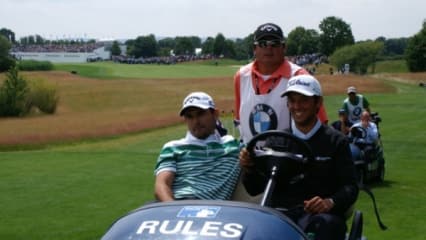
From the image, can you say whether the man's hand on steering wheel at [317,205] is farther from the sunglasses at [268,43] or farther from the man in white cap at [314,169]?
the sunglasses at [268,43]

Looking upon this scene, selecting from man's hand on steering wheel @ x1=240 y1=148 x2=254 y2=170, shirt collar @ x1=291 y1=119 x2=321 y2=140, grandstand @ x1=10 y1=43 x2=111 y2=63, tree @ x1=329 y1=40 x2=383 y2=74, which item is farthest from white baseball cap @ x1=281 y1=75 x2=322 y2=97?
grandstand @ x1=10 y1=43 x2=111 y2=63

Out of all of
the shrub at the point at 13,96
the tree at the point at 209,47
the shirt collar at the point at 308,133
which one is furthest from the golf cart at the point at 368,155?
the tree at the point at 209,47

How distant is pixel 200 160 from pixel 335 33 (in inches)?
5259

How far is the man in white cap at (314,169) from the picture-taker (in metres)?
4.84

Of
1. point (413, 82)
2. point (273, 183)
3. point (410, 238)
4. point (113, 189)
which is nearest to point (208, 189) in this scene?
point (273, 183)

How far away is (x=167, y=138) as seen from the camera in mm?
25969

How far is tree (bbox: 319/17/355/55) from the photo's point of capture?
133750 millimetres

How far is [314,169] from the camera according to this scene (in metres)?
4.87

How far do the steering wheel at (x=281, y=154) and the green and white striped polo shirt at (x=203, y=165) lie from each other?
0.37 meters

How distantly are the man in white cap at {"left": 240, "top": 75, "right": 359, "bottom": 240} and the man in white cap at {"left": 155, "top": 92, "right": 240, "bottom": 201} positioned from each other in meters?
0.24

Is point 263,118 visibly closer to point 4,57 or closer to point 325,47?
point 4,57

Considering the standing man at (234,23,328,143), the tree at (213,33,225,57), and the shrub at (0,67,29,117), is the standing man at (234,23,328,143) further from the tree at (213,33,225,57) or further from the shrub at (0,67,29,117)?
the tree at (213,33,225,57)

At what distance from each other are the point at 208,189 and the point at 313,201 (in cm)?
74

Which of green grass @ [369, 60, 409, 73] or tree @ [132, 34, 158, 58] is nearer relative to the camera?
green grass @ [369, 60, 409, 73]
